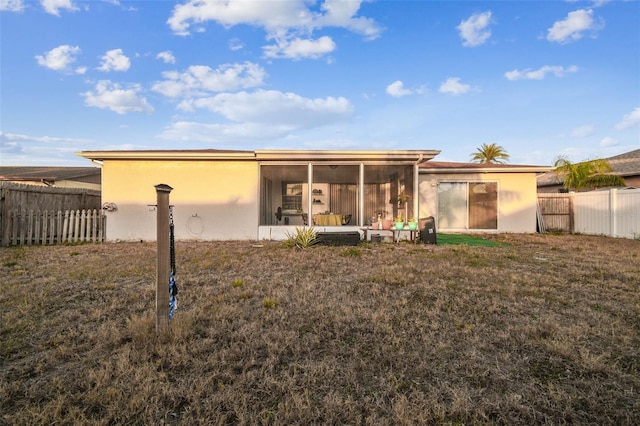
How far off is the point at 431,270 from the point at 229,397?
14.2ft

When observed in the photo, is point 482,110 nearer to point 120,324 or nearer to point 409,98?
point 409,98

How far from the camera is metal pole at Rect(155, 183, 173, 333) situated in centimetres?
273

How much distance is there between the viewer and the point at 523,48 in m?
11.4

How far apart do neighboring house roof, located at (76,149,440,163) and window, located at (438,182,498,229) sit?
319cm

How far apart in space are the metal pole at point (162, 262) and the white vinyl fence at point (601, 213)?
13530 millimetres

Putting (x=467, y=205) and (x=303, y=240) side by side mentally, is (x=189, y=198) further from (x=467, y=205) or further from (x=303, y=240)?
(x=467, y=205)

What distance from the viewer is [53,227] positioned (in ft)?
29.0

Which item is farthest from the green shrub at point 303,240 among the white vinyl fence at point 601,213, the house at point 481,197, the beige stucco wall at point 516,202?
the white vinyl fence at point 601,213

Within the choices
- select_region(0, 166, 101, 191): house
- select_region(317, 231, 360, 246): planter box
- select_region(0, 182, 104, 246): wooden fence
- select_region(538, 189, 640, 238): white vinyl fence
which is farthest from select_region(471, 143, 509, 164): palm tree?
select_region(0, 166, 101, 191): house

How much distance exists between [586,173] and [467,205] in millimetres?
5300

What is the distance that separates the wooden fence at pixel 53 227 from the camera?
844 centimetres

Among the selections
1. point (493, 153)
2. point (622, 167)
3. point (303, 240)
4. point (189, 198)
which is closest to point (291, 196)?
point (189, 198)

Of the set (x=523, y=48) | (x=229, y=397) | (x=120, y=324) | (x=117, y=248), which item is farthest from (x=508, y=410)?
(x=523, y=48)

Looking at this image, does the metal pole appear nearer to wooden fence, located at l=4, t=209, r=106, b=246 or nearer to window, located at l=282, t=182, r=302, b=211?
wooden fence, located at l=4, t=209, r=106, b=246
